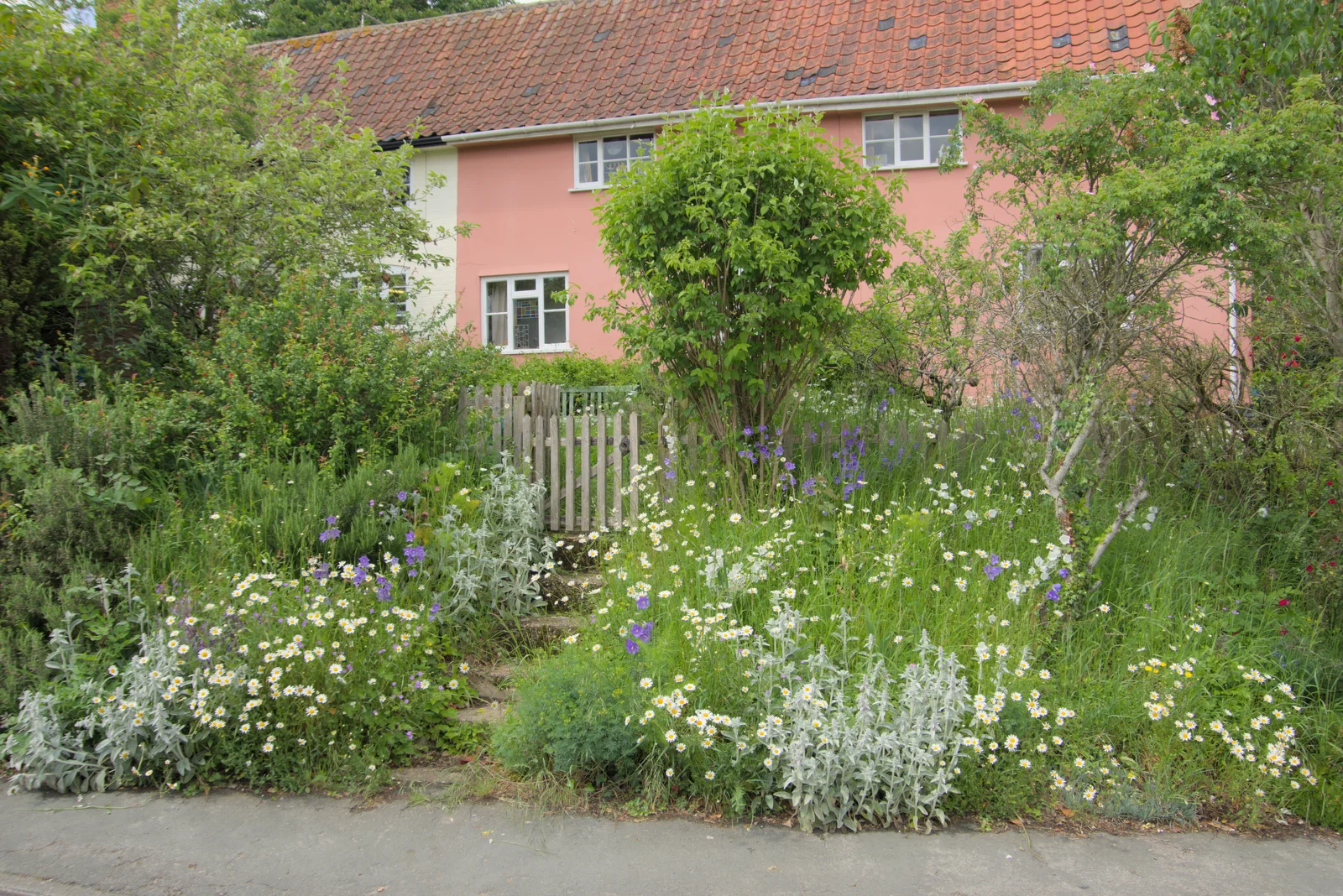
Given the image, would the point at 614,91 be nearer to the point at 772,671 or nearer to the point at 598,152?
the point at 598,152

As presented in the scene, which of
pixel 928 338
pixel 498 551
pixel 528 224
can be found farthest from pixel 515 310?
pixel 498 551

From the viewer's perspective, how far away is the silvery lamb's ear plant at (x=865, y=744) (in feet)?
12.9

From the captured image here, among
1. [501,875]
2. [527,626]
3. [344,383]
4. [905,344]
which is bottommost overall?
[501,875]

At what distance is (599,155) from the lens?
661 inches

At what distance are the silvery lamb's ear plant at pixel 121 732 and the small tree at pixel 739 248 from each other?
3.35 m

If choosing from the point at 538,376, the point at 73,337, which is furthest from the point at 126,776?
the point at 538,376

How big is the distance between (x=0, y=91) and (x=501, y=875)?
6.85 m

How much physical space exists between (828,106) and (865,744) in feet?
43.4

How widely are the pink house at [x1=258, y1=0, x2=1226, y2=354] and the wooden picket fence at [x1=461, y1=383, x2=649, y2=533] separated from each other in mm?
8079

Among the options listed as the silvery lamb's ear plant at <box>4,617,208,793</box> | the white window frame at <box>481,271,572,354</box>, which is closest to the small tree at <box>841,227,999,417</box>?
the silvery lamb's ear plant at <box>4,617,208,793</box>

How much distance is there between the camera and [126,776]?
14.4ft

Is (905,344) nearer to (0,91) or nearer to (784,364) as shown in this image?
(784,364)

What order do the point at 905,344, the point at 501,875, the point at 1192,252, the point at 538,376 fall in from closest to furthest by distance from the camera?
the point at 501,875
the point at 1192,252
the point at 905,344
the point at 538,376

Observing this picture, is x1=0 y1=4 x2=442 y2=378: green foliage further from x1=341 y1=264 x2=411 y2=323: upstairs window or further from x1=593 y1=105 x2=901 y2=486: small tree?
x1=593 y1=105 x2=901 y2=486: small tree
